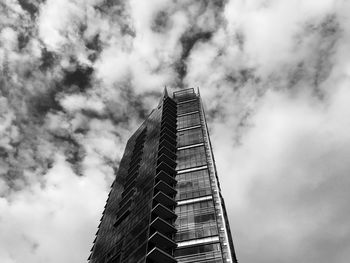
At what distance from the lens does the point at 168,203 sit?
56219mm

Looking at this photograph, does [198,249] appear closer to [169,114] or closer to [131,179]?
[131,179]

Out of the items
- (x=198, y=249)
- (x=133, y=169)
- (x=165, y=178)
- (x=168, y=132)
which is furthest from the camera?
(x=168, y=132)

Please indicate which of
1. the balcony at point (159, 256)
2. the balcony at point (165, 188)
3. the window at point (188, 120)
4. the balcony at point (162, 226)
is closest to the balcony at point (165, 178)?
the balcony at point (165, 188)

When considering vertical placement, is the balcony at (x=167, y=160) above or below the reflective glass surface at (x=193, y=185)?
above

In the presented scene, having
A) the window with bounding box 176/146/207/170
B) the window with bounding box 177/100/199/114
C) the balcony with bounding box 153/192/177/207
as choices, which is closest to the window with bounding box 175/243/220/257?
the balcony with bounding box 153/192/177/207

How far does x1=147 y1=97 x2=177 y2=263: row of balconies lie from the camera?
46.1m

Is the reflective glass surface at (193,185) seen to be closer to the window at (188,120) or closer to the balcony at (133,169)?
the balcony at (133,169)

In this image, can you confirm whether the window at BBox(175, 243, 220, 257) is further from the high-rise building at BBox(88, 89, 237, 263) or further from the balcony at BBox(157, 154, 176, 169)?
the balcony at BBox(157, 154, 176, 169)

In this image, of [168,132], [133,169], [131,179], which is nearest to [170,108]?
[168,132]

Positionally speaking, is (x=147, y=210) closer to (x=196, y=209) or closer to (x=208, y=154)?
(x=196, y=209)

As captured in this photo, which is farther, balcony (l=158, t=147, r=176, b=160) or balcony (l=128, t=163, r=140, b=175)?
balcony (l=128, t=163, r=140, b=175)

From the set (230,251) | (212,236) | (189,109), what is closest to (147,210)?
(212,236)

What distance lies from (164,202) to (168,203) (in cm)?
69

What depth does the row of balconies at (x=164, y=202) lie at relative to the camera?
151 feet
